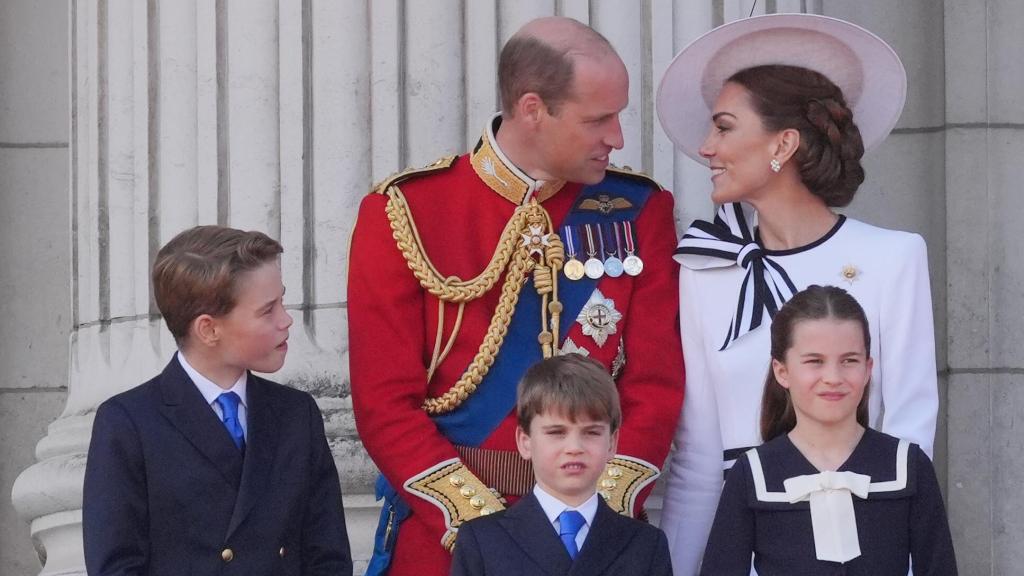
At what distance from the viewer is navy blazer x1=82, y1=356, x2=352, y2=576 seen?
4.17 m

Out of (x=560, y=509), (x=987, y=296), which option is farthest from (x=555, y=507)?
(x=987, y=296)

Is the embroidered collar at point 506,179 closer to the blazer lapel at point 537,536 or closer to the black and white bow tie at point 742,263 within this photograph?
the black and white bow tie at point 742,263

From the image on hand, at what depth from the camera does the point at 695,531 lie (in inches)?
187

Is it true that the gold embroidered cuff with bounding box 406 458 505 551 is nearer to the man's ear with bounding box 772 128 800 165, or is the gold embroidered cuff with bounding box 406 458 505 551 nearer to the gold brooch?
the gold brooch

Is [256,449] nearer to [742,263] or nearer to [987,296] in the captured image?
[742,263]

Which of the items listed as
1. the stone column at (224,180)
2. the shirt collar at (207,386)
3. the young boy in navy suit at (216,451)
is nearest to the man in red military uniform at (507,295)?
the young boy in navy suit at (216,451)

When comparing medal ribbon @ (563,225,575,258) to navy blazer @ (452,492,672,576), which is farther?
medal ribbon @ (563,225,575,258)

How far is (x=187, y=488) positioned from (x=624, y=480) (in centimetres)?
97

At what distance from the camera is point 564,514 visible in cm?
417

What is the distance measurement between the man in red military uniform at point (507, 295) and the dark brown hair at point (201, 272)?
39 centimetres

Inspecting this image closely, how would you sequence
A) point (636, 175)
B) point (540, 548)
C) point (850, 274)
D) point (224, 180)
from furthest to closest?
point (224, 180) → point (636, 175) → point (850, 274) → point (540, 548)

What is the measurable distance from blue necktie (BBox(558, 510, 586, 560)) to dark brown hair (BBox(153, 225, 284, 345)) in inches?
Result: 33.2

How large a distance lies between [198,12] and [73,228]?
2.52ft

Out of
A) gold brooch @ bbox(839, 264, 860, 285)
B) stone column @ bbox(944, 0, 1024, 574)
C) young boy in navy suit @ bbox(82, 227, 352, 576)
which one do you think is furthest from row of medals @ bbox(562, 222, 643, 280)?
stone column @ bbox(944, 0, 1024, 574)
